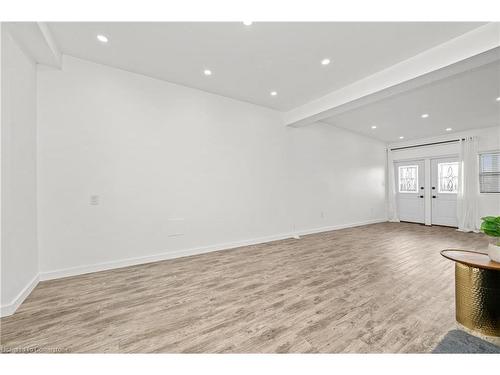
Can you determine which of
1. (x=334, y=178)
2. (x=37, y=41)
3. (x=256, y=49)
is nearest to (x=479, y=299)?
(x=256, y=49)

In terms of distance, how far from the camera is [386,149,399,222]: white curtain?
760cm

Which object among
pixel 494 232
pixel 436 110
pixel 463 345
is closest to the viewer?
pixel 463 345

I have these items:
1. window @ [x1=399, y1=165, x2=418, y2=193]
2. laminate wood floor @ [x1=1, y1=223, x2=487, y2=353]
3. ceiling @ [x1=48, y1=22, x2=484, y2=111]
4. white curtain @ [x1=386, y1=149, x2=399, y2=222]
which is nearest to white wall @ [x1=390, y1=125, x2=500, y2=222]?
window @ [x1=399, y1=165, x2=418, y2=193]

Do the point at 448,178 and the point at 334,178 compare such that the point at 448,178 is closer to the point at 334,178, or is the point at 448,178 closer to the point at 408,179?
the point at 408,179

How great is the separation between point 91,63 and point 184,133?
1626 mm

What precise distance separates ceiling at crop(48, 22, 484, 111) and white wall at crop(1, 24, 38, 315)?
662 millimetres

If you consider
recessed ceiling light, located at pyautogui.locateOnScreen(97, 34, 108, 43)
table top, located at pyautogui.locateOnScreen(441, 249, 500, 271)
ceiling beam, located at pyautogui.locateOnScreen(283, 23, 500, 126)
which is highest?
recessed ceiling light, located at pyautogui.locateOnScreen(97, 34, 108, 43)

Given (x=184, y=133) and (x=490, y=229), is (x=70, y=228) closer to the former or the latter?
(x=184, y=133)

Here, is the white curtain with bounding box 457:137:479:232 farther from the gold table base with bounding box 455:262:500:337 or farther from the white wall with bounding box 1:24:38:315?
the white wall with bounding box 1:24:38:315

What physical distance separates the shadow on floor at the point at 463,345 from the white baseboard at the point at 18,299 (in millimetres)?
3774

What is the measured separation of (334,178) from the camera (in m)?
6.19

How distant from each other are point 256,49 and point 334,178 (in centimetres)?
451

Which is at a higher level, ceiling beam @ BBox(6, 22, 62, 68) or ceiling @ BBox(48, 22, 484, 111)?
ceiling @ BBox(48, 22, 484, 111)

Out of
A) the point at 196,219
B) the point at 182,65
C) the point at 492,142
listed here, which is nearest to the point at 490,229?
the point at 196,219
